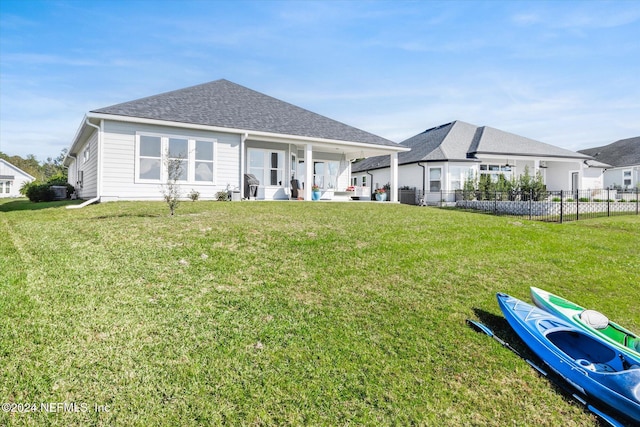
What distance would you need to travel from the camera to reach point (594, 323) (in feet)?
14.1

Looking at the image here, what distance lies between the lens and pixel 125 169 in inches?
498

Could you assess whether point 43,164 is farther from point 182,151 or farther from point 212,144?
point 212,144

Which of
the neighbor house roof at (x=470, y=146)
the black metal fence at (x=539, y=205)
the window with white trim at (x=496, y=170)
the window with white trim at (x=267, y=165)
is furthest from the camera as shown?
the window with white trim at (x=496, y=170)

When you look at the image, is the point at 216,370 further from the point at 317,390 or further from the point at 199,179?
the point at 199,179

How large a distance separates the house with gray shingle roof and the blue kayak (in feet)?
104

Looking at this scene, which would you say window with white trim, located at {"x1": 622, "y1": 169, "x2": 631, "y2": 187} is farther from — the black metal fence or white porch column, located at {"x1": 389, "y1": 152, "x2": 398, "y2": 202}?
white porch column, located at {"x1": 389, "y1": 152, "x2": 398, "y2": 202}

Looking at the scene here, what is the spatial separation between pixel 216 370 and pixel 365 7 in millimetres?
11266

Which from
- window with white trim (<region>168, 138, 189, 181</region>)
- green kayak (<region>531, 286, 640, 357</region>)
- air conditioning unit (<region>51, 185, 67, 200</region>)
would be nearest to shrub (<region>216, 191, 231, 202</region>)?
window with white trim (<region>168, 138, 189, 181</region>)

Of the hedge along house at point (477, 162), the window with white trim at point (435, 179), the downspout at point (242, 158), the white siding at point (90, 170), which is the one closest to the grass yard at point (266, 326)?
the white siding at point (90, 170)

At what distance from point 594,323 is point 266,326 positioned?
4.32m

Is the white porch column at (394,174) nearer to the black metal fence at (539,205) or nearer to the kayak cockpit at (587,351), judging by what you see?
the black metal fence at (539,205)

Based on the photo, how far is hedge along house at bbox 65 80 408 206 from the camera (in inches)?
494

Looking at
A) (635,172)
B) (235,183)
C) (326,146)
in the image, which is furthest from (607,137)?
(235,183)

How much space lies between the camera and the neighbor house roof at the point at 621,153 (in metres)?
29.1
